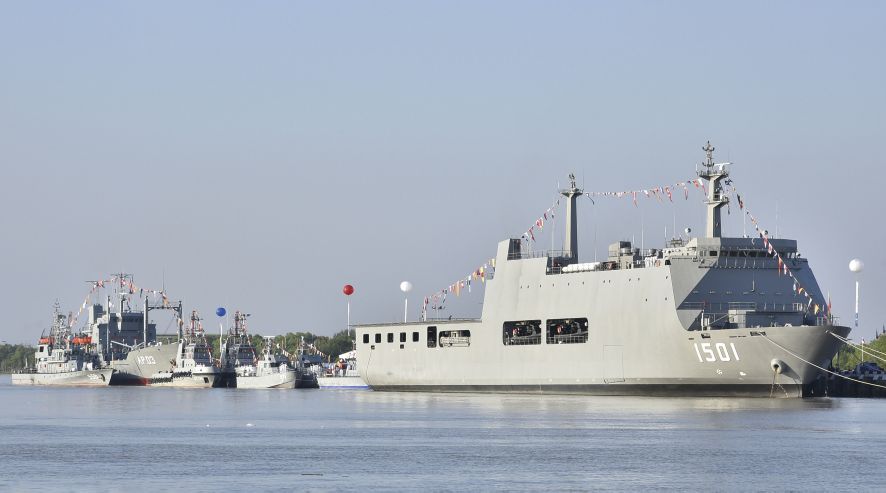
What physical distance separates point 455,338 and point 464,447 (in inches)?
1254

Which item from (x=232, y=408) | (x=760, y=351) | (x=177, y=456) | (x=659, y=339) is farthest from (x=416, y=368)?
(x=177, y=456)

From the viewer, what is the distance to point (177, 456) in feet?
126

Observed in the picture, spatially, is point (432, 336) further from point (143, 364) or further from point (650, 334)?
point (143, 364)

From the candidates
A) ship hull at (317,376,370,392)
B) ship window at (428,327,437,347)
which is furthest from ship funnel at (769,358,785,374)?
ship hull at (317,376,370,392)

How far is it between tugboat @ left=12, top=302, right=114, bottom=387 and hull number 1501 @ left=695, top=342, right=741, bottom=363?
A: 71.4 meters

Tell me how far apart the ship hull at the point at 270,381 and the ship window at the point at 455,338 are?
27750 millimetres

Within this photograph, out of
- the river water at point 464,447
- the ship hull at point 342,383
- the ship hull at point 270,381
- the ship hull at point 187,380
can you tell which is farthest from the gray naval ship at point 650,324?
the ship hull at point 187,380

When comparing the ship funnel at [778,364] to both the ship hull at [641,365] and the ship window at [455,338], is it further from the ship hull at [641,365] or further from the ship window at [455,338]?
the ship window at [455,338]

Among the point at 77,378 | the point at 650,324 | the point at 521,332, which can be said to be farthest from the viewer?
the point at 77,378

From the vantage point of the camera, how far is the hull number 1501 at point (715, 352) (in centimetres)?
5791

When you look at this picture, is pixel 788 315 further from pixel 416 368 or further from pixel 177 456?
pixel 177 456

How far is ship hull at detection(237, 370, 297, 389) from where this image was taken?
Answer: 326 feet

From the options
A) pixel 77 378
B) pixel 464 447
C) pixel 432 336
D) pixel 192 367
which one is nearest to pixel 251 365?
pixel 192 367

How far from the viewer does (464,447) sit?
40906mm
